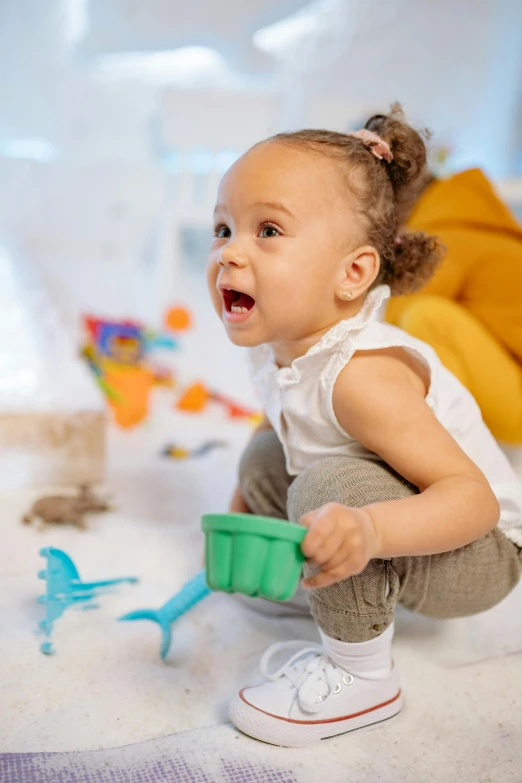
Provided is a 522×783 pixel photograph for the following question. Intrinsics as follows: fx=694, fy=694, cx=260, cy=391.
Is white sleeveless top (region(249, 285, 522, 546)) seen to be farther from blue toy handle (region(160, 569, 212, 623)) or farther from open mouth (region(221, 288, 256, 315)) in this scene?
blue toy handle (region(160, 569, 212, 623))

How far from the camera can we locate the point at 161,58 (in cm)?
288

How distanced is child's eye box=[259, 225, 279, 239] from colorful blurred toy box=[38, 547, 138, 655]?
1.33ft

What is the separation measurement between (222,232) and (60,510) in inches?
20.4

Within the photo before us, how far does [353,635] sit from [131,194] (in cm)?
282

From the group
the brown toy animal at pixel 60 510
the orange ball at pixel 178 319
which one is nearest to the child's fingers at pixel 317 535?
the brown toy animal at pixel 60 510

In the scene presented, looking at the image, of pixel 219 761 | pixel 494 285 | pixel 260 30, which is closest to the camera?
pixel 219 761

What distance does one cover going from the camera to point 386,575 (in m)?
0.67

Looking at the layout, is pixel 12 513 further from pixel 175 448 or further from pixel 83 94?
pixel 83 94

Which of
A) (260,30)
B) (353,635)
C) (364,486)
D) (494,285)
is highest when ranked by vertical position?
(260,30)

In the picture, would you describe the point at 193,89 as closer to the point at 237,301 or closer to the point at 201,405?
the point at 201,405

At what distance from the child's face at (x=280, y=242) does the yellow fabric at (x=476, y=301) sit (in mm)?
478

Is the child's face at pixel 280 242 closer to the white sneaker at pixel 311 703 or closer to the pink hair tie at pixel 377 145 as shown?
the pink hair tie at pixel 377 145

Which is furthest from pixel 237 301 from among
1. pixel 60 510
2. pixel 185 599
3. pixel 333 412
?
pixel 60 510

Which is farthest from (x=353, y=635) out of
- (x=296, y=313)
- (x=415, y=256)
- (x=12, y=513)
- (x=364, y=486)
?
(x=12, y=513)
